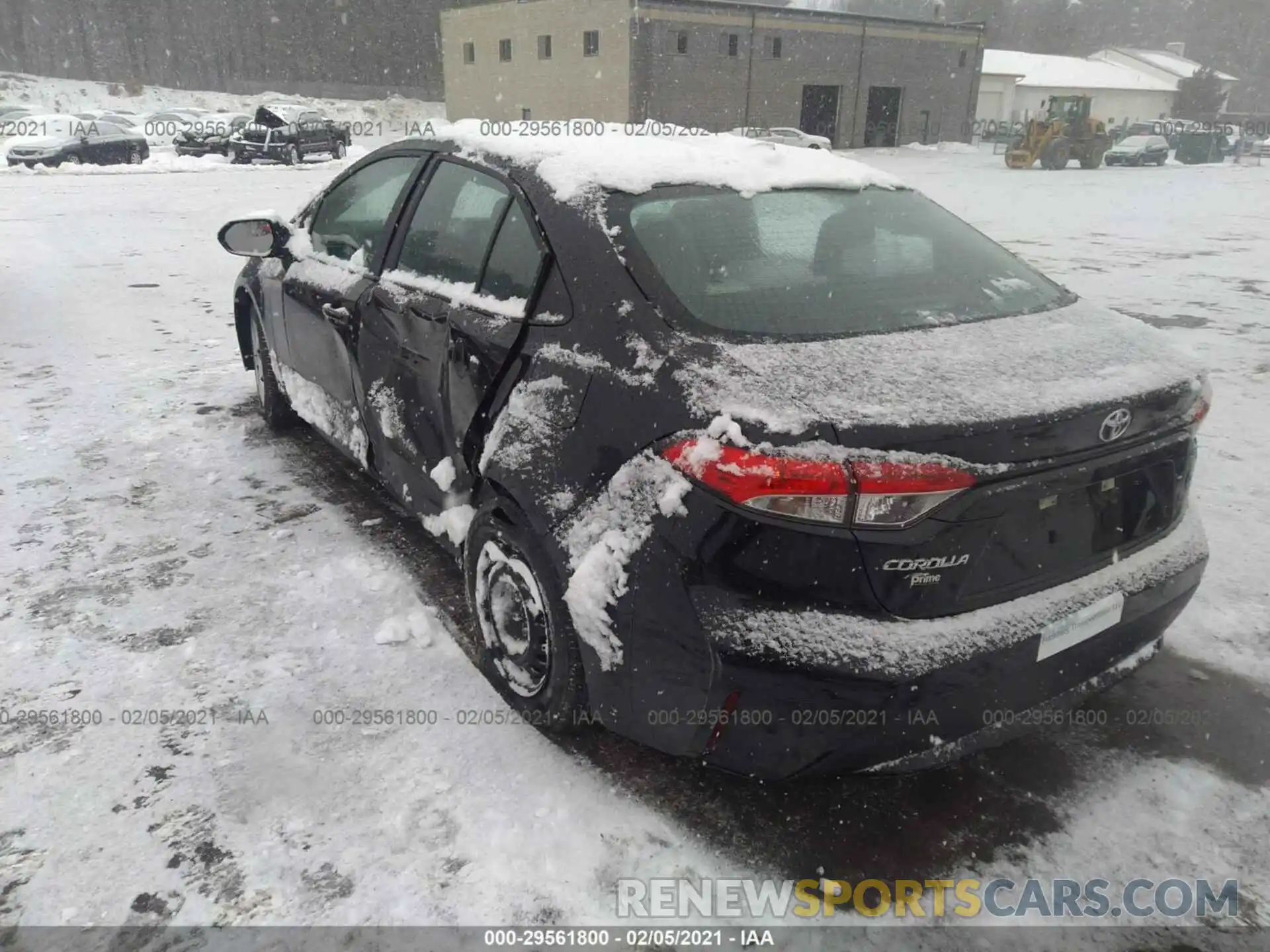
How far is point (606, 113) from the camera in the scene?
40.8 meters

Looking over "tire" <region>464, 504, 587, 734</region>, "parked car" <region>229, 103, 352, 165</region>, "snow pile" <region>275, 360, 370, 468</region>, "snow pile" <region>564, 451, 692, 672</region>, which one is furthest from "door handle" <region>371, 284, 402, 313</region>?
"parked car" <region>229, 103, 352, 165</region>

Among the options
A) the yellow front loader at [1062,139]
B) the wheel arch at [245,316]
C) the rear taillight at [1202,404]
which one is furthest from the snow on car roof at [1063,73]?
the rear taillight at [1202,404]

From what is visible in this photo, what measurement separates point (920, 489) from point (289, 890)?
1.72 m

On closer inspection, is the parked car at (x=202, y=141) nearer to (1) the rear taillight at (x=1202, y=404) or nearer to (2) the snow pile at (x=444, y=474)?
(2) the snow pile at (x=444, y=474)

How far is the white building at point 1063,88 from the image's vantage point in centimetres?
5938

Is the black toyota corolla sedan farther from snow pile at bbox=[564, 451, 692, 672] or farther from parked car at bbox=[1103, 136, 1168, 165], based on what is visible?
parked car at bbox=[1103, 136, 1168, 165]

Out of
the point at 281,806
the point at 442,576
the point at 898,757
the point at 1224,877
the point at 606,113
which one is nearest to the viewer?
the point at 898,757

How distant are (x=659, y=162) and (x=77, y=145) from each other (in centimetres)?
2501

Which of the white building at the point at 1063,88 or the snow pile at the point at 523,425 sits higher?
the white building at the point at 1063,88

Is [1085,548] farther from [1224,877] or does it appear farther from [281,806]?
[281,806]

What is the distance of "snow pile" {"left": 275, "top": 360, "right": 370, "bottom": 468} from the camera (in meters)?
3.62

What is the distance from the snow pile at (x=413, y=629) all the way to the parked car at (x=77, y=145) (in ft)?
78.2

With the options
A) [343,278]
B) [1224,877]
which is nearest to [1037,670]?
[1224,877]

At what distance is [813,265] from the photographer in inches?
98.5
